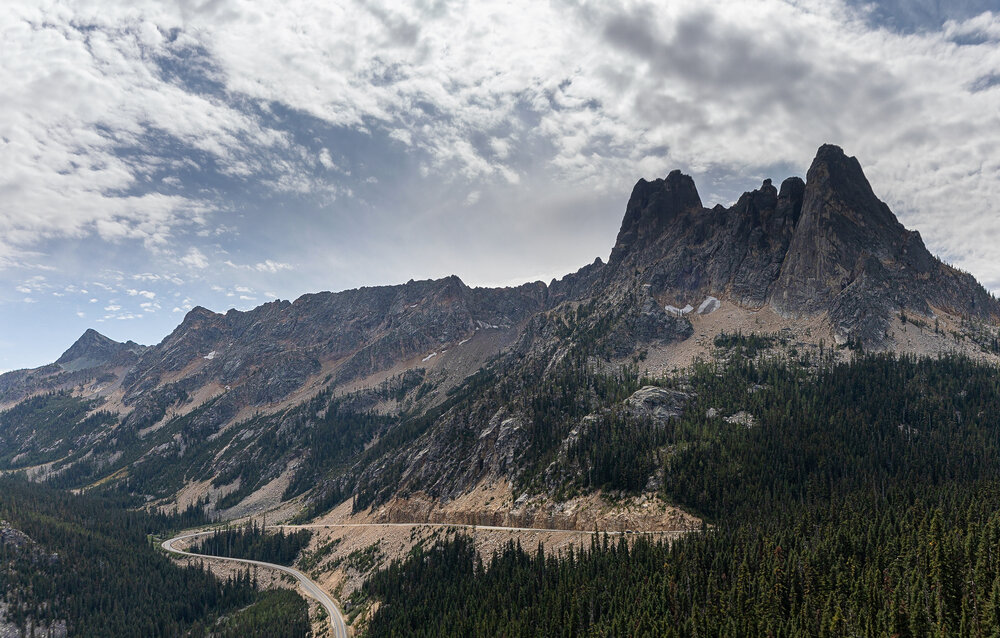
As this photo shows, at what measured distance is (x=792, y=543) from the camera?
10294cm

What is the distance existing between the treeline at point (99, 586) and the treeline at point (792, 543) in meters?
69.9

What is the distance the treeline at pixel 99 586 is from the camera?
488 feet

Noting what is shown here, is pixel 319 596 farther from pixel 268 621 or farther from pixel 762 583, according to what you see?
pixel 762 583

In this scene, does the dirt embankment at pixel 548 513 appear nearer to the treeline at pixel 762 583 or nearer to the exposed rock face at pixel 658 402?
the treeline at pixel 762 583

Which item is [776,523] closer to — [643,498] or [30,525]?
[643,498]

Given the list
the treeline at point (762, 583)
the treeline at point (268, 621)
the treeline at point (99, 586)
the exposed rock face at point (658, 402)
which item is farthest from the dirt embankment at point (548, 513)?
the treeline at point (99, 586)

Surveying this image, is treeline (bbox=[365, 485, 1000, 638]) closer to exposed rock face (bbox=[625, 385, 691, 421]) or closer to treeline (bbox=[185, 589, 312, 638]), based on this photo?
treeline (bbox=[185, 589, 312, 638])

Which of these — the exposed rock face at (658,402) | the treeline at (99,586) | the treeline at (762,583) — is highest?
the exposed rock face at (658,402)

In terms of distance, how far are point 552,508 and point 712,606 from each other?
2509 inches

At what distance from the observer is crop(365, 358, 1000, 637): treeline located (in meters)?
78.6

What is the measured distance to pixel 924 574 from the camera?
3196 inches

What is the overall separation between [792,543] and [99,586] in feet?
678

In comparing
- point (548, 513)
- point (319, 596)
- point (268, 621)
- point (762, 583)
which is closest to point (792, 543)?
point (762, 583)

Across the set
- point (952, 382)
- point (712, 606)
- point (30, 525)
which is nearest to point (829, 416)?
point (952, 382)
